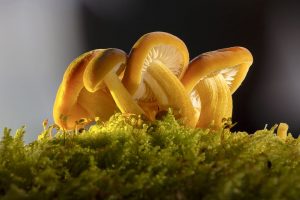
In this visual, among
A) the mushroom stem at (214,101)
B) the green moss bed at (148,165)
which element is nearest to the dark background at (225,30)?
the mushroom stem at (214,101)

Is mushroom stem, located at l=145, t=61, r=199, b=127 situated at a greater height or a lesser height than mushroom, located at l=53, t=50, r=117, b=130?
lesser

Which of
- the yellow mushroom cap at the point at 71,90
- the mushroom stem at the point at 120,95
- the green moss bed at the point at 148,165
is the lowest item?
the green moss bed at the point at 148,165

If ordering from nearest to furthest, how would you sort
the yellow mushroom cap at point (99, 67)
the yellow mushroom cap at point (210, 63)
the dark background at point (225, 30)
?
the yellow mushroom cap at point (99, 67) < the yellow mushroom cap at point (210, 63) < the dark background at point (225, 30)

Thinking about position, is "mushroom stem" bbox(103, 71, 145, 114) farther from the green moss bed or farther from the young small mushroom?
the green moss bed

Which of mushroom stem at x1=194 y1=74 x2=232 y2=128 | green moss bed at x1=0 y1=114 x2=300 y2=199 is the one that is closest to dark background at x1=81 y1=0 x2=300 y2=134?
mushroom stem at x1=194 y1=74 x2=232 y2=128

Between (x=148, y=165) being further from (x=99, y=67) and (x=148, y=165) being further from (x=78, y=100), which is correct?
(x=78, y=100)

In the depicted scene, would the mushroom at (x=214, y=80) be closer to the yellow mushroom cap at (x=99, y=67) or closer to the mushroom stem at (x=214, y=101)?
the mushroom stem at (x=214, y=101)

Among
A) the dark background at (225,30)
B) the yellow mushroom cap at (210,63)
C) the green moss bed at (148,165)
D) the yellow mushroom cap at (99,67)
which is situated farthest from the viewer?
the dark background at (225,30)

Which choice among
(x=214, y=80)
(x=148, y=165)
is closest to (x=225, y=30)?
(x=214, y=80)
